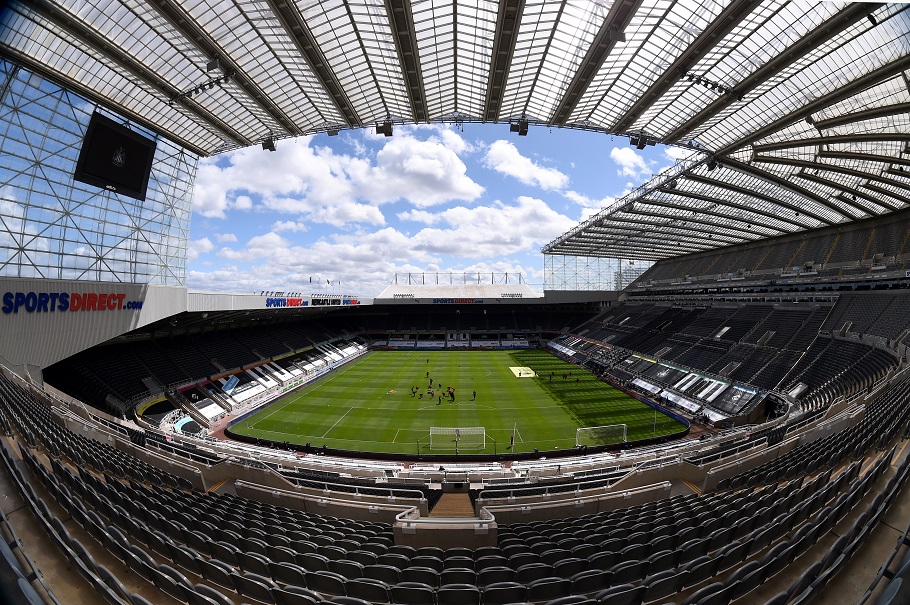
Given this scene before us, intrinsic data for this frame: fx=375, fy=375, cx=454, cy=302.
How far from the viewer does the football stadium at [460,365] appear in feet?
19.2

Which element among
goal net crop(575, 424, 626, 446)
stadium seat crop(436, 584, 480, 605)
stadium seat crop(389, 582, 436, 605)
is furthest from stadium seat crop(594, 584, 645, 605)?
goal net crop(575, 424, 626, 446)

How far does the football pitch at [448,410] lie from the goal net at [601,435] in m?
0.71

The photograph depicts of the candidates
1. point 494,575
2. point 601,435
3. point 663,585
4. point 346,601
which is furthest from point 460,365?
point 346,601

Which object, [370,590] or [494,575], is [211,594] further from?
[494,575]

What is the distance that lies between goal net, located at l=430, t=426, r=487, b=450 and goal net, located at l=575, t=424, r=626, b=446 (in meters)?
6.39

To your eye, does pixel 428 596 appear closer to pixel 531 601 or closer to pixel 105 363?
pixel 531 601

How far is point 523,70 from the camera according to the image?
20156mm

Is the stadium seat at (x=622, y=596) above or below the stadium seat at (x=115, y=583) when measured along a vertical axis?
below

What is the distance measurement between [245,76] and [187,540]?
73.3ft

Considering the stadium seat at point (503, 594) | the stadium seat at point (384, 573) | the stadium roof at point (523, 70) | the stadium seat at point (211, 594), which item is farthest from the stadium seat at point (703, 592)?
the stadium roof at point (523, 70)

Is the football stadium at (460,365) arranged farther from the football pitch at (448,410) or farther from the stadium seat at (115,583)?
the football pitch at (448,410)

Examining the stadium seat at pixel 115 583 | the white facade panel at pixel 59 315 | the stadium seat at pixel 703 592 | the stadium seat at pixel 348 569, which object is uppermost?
the white facade panel at pixel 59 315

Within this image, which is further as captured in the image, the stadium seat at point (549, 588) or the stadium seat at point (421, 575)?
the stadium seat at point (421, 575)

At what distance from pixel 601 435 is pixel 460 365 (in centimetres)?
2686
